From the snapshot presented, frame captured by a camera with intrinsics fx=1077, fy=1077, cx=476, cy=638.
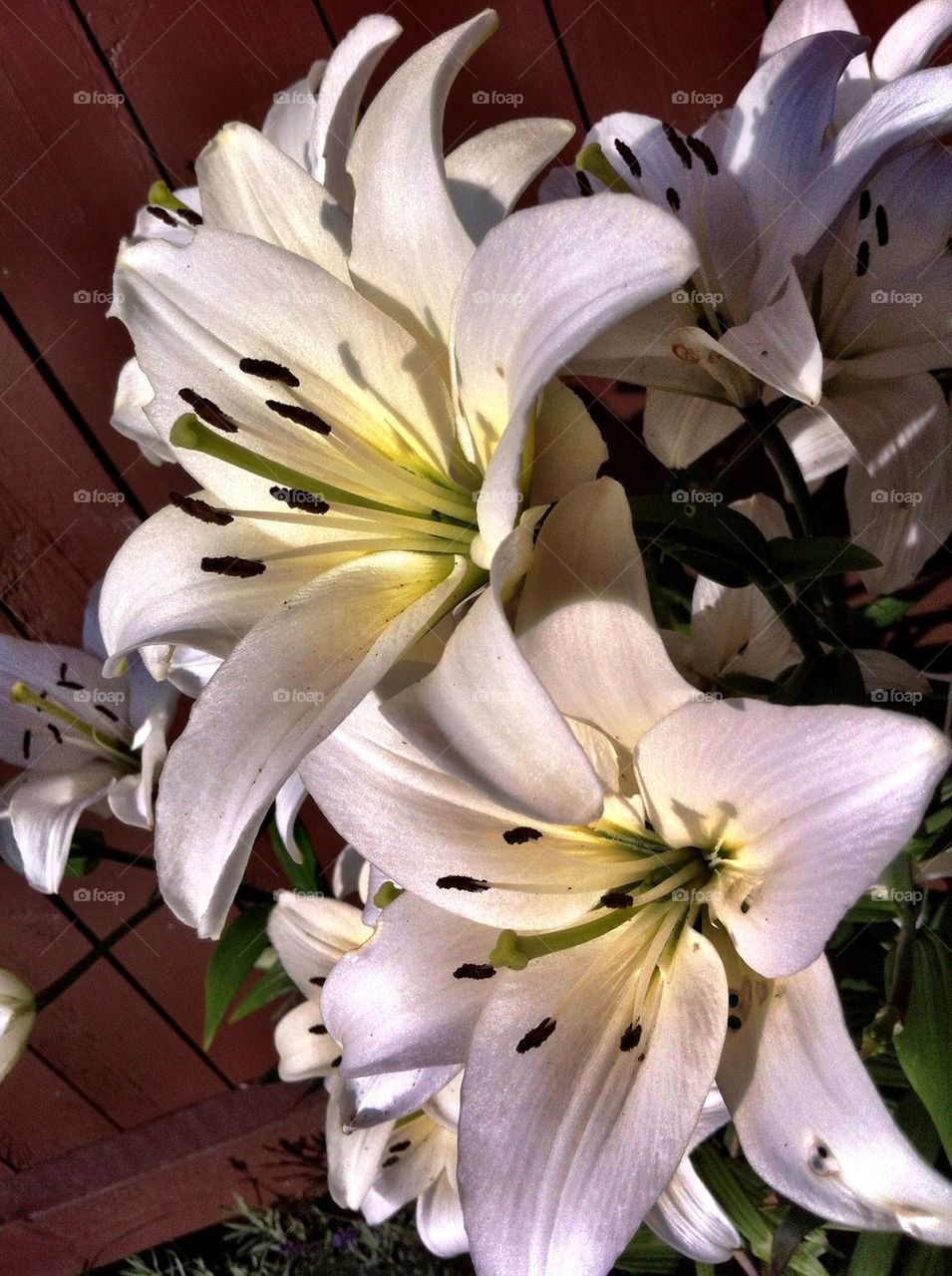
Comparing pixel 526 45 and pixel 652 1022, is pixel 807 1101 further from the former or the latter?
pixel 526 45

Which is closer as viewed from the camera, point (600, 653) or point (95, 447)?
point (600, 653)

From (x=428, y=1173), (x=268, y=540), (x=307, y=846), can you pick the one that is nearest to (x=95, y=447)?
(x=307, y=846)

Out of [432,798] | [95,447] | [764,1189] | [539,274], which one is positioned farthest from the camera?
[95,447]

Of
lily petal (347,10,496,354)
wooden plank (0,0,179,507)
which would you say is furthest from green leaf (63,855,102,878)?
lily petal (347,10,496,354)
